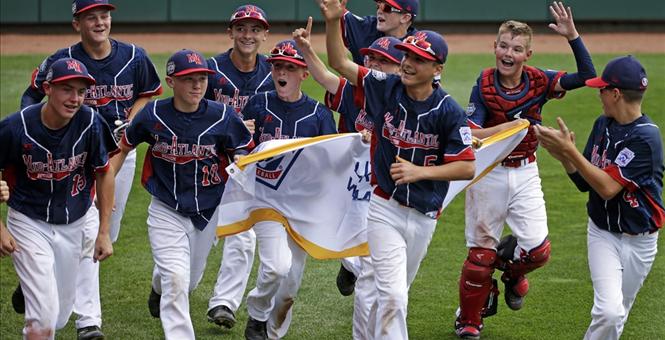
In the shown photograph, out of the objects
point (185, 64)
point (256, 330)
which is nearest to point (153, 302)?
point (256, 330)

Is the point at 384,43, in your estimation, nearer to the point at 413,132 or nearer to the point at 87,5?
the point at 413,132

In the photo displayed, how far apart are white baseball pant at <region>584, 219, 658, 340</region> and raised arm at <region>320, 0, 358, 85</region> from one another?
6.18 ft

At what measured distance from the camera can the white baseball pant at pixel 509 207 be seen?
8.63 m

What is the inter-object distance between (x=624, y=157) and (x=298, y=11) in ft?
63.9

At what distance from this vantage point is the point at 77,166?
24.5 feet

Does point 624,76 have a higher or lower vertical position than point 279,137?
higher

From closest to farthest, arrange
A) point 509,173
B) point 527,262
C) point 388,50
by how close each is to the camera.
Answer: point 388,50, point 509,173, point 527,262

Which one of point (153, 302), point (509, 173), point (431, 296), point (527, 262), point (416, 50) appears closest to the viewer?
point (416, 50)

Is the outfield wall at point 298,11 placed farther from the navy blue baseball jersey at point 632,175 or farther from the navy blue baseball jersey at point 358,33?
the navy blue baseball jersey at point 632,175

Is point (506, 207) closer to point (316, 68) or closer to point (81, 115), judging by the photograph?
point (316, 68)

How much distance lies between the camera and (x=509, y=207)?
8.67 meters

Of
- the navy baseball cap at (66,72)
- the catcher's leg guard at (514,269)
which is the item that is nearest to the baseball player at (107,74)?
the navy baseball cap at (66,72)

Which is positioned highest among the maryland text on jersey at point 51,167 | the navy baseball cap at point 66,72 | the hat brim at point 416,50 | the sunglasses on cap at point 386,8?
the sunglasses on cap at point 386,8

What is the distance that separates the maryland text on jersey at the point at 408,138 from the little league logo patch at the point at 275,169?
125cm
